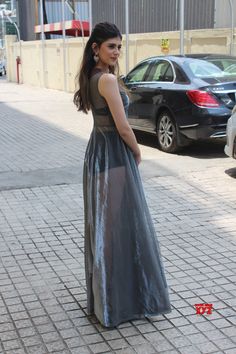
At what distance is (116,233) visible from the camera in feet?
10.7

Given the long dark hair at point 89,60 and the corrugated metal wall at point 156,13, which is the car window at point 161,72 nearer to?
the long dark hair at point 89,60

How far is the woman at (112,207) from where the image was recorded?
10.4 feet

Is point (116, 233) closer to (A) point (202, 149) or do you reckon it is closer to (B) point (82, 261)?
(B) point (82, 261)

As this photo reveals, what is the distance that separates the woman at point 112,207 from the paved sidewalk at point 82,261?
8.7 inches

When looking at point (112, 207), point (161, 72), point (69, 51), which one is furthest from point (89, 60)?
point (69, 51)

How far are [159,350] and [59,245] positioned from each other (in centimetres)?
196

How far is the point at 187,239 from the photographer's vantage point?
4.98 metres

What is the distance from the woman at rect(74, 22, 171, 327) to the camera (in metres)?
3.16

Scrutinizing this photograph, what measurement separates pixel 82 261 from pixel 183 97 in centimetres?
465

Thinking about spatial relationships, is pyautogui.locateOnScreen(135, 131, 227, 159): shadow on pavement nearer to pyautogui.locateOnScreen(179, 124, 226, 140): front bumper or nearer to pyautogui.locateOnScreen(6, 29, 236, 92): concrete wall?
pyautogui.locateOnScreen(179, 124, 226, 140): front bumper

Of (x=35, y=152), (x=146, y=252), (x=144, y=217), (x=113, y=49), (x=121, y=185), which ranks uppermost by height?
(x=113, y=49)

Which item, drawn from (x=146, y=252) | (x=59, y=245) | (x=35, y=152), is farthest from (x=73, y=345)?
(x=35, y=152)

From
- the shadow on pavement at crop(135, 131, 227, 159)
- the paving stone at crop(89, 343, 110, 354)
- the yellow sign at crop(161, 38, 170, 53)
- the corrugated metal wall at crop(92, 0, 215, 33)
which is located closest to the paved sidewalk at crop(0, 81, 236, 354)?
the paving stone at crop(89, 343, 110, 354)

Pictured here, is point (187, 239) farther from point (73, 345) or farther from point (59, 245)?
point (73, 345)
